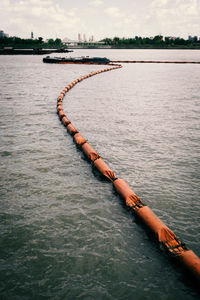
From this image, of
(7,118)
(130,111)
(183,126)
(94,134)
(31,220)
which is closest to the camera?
(31,220)

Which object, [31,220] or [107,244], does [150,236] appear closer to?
[107,244]

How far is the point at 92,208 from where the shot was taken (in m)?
5.73

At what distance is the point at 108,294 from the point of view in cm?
371

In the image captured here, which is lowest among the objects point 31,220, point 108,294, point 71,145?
point 108,294

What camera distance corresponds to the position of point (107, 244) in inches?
184

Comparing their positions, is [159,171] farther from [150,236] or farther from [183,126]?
[183,126]

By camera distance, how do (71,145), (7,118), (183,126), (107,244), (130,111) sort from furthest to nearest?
(130,111)
(7,118)
(183,126)
(71,145)
(107,244)

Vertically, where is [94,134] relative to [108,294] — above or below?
above

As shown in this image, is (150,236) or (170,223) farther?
(170,223)

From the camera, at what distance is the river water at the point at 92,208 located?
12.9ft

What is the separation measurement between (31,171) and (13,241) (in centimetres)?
293

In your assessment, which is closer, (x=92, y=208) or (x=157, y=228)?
(x=157, y=228)

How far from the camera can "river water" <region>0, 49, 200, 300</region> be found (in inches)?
155

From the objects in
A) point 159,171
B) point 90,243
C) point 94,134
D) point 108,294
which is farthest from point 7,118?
point 108,294
